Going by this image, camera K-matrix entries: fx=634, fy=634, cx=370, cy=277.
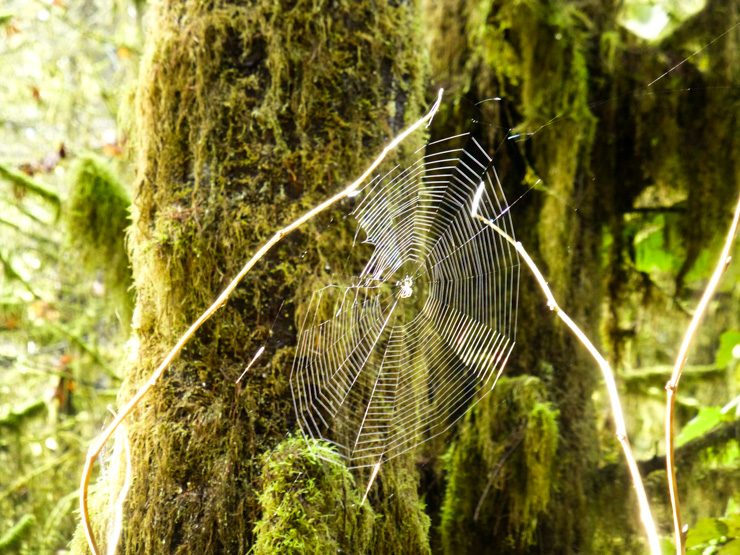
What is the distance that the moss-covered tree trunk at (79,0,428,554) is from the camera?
1440 millimetres

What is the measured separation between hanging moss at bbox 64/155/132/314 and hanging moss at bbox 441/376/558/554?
Result: 5.20 feet

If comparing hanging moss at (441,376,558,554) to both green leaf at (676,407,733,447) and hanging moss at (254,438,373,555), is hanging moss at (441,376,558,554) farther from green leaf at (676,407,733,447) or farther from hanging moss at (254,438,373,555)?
hanging moss at (254,438,373,555)

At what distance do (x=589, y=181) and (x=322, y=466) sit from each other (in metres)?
2.05

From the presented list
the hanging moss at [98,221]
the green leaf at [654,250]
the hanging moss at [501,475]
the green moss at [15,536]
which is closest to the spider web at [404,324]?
the hanging moss at [501,475]

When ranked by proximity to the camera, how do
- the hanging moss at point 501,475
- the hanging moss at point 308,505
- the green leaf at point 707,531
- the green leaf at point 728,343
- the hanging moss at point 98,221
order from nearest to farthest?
the hanging moss at point 308,505 < the green leaf at point 707,531 < the hanging moss at point 501,475 < the hanging moss at point 98,221 < the green leaf at point 728,343

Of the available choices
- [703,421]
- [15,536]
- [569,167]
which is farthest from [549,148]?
[15,536]

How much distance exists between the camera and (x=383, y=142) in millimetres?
1730

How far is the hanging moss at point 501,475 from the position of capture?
2.44 meters

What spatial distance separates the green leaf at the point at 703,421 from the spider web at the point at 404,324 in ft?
2.69

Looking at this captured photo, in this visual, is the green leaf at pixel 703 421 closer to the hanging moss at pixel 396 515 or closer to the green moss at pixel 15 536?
the hanging moss at pixel 396 515

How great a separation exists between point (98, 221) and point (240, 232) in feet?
4.58

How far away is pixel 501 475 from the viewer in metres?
2.48

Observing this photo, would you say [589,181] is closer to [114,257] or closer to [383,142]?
[383,142]

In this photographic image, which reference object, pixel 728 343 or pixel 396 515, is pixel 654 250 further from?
pixel 396 515
